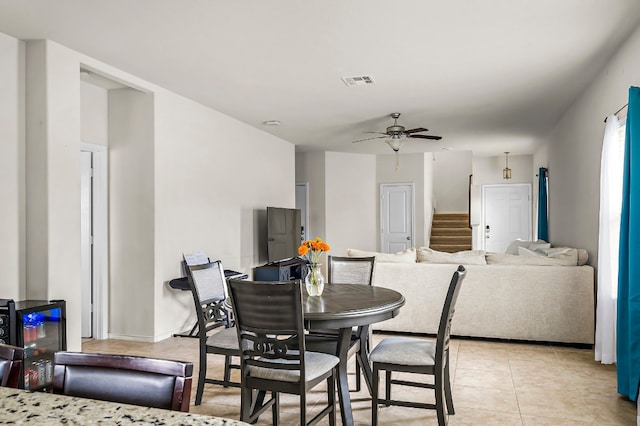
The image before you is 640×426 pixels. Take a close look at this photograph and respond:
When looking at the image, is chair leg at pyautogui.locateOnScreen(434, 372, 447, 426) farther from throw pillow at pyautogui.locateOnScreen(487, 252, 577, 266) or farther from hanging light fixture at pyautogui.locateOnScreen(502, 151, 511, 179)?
hanging light fixture at pyautogui.locateOnScreen(502, 151, 511, 179)

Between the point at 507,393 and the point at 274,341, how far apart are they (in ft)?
6.58

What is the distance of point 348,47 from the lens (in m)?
4.15

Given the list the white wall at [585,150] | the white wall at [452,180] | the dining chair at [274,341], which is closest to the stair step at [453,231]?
the white wall at [452,180]

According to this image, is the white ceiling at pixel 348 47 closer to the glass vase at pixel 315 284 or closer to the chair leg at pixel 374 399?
the glass vase at pixel 315 284

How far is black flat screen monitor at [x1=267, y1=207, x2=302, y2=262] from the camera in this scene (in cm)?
752

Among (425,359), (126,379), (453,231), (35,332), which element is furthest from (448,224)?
(126,379)

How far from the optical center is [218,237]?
6430 mm

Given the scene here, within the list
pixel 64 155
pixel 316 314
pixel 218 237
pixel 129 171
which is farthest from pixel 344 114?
pixel 316 314

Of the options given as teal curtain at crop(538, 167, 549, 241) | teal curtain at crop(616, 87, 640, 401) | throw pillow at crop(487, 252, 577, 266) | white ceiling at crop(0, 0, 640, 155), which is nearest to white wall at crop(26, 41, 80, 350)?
white ceiling at crop(0, 0, 640, 155)

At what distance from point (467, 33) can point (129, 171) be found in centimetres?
360

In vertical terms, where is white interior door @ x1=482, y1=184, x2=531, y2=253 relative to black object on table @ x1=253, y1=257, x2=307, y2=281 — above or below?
above

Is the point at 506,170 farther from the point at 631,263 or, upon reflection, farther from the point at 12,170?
the point at 12,170

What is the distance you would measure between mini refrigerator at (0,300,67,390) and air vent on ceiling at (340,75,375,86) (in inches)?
129

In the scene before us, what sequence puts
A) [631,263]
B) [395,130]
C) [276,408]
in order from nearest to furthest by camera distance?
[276,408] → [631,263] → [395,130]
